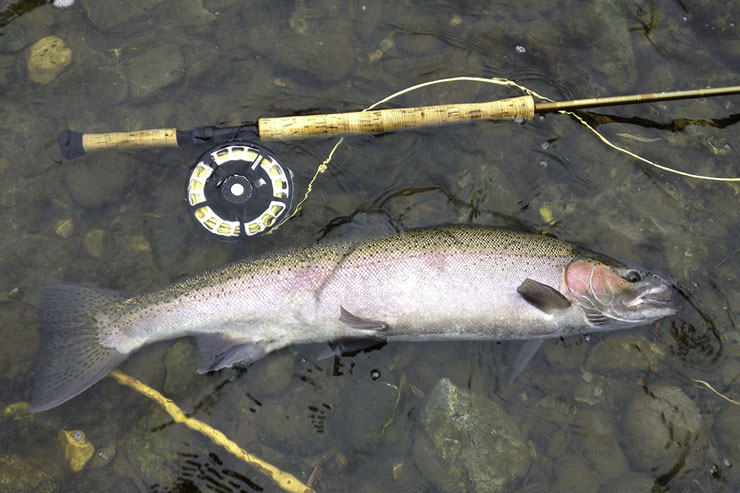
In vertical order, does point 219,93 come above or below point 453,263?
above

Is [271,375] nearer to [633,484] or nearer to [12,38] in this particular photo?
[633,484]

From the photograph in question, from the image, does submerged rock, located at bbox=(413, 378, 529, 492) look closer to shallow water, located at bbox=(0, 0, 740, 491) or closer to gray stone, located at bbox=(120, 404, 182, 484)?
shallow water, located at bbox=(0, 0, 740, 491)

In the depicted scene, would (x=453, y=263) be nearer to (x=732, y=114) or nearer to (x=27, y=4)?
(x=732, y=114)

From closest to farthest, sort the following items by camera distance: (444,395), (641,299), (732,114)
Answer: (641,299) → (444,395) → (732,114)

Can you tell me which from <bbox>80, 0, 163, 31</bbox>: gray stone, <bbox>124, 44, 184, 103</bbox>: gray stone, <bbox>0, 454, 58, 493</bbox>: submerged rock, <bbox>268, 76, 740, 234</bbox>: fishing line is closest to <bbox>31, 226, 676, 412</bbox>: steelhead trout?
<bbox>0, 454, 58, 493</bbox>: submerged rock

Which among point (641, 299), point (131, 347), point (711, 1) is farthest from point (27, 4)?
point (711, 1)

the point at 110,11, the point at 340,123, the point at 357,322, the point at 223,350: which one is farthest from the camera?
the point at 110,11

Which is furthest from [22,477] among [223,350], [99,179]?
[99,179]
